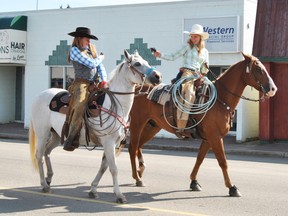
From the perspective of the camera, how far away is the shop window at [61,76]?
2373 centimetres

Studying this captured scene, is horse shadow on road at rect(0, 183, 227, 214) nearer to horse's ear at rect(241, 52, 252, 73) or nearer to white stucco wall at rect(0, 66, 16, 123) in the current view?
horse's ear at rect(241, 52, 252, 73)

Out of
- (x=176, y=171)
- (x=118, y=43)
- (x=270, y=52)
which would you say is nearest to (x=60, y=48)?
(x=118, y=43)

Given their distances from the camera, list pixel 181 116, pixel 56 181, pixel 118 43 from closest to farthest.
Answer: pixel 181 116
pixel 56 181
pixel 118 43

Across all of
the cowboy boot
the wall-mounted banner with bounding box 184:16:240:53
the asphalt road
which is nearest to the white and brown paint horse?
the cowboy boot

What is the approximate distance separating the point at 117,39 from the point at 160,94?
12.4 meters

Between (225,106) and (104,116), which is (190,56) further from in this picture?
(104,116)

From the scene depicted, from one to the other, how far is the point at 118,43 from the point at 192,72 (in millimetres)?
12586

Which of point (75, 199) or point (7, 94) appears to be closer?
point (75, 199)

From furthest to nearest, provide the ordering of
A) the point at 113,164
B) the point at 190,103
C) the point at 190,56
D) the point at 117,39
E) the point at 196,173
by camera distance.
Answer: the point at 117,39 → the point at 190,56 → the point at 196,173 → the point at 190,103 → the point at 113,164

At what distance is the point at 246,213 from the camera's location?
7941 mm

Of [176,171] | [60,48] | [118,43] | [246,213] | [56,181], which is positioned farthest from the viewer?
[60,48]

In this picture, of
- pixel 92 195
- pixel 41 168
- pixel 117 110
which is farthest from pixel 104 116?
pixel 41 168

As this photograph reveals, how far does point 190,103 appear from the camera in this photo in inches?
380

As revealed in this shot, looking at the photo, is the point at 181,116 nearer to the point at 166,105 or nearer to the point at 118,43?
the point at 166,105
